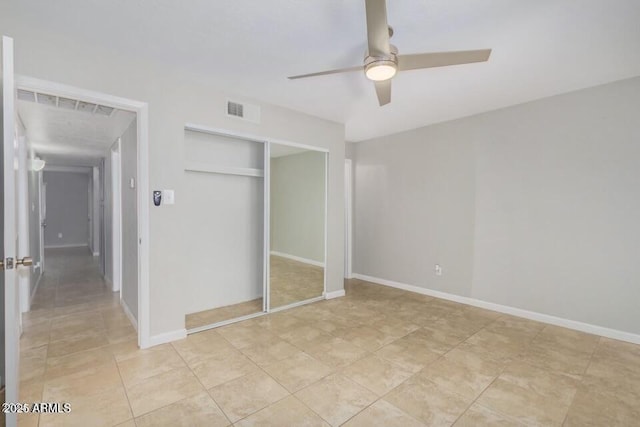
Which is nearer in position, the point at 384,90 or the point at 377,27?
the point at 377,27

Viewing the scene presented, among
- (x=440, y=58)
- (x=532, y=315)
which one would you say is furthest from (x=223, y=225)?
(x=532, y=315)

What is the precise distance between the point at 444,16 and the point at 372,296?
348cm

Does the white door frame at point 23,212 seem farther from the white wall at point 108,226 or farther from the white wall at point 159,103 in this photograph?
the white wall at point 159,103

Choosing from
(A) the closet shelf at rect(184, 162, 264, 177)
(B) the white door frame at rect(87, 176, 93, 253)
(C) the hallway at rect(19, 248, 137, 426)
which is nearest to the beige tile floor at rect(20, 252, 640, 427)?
(C) the hallway at rect(19, 248, 137, 426)

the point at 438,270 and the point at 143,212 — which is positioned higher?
the point at 143,212

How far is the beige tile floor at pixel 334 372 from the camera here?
184 cm

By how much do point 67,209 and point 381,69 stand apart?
10554 millimetres

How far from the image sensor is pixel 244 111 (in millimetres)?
3303

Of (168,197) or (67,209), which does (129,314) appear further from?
(67,209)

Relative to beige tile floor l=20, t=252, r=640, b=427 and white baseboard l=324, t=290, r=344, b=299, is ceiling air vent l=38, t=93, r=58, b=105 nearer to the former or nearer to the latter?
beige tile floor l=20, t=252, r=640, b=427

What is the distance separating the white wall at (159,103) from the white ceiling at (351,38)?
124 millimetres

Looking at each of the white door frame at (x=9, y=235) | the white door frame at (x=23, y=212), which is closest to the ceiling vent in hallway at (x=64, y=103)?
the white door frame at (x=23, y=212)

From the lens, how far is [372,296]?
4.35 m

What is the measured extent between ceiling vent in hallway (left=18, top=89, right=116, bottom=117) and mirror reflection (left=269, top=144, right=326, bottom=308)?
1.80 metres
